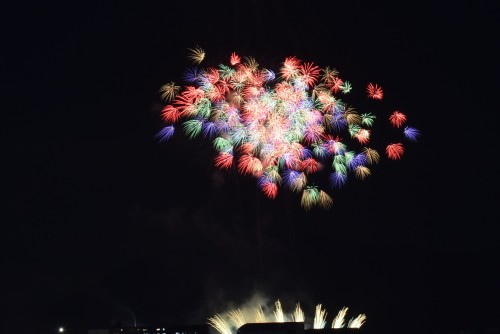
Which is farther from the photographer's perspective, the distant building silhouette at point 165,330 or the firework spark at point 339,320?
the distant building silhouette at point 165,330

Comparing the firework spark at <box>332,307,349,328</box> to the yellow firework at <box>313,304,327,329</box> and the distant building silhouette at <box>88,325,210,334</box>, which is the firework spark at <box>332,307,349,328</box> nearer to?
the yellow firework at <box>313,304,327,329</box>

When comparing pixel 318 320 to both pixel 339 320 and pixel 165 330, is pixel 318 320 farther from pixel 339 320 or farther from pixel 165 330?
pixel 165 330

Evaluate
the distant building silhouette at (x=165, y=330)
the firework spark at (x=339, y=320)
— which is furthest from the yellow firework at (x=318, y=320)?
the distant building silhouette at (x=165, y=330)

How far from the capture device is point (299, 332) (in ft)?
151

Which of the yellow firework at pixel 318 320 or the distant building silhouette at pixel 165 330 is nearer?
the yellow firework at pixel 318 320

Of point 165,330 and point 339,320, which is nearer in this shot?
point 339,320

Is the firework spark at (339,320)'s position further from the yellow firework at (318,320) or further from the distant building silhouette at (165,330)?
the distant building silhouette at (165,330)

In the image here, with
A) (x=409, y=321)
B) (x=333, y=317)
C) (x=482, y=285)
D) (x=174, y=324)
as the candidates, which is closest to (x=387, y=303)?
(x=409, y=321)

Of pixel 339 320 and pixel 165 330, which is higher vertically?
pixel 165 330

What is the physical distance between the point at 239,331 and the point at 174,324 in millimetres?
32839

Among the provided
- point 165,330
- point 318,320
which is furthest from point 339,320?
point 165,330

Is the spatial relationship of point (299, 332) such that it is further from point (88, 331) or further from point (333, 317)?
point (88, 331)

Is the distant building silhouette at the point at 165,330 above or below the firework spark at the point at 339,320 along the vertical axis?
above

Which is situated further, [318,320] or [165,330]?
[165,330]
